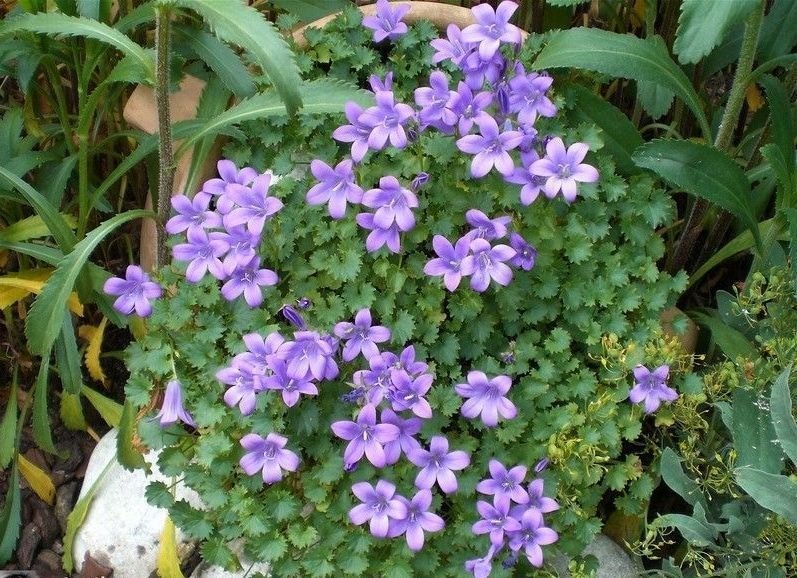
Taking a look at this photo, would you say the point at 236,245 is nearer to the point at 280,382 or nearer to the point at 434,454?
the point at 280,382

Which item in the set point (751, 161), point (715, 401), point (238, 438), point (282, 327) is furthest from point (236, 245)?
point (751, 161)

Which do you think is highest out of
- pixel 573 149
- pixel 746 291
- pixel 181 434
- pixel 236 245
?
pixel 573 149

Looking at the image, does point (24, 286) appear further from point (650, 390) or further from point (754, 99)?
point (754, 99)

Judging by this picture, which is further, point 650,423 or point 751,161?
point 751,161

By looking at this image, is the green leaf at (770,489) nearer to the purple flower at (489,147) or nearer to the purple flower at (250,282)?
the purple flower at (489,147)

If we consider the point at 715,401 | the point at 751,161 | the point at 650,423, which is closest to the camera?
the point at 715,401

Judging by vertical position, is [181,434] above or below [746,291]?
below

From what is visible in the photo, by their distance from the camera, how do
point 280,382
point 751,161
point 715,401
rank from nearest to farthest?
point 280,382
point 715,401
point 751,161
